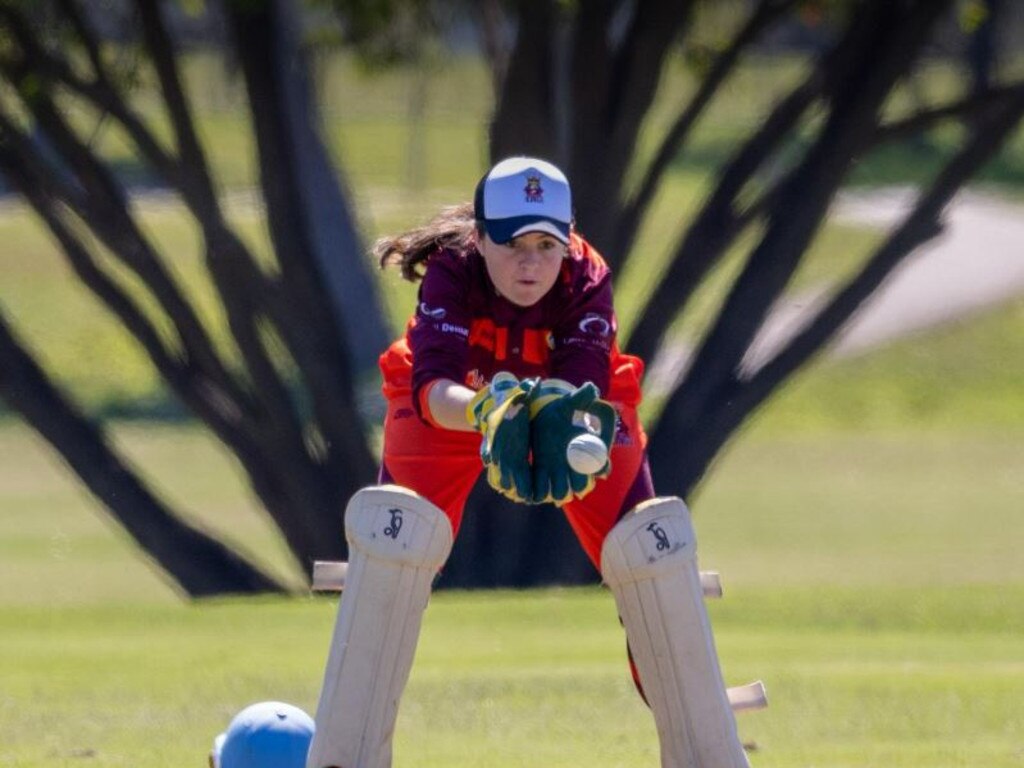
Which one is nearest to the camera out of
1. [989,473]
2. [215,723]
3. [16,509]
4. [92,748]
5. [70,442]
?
[92,748]

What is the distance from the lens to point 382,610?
17.7 ft

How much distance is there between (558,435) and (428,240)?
1.04m

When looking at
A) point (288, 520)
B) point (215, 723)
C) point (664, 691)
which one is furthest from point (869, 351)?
point (664, 691)

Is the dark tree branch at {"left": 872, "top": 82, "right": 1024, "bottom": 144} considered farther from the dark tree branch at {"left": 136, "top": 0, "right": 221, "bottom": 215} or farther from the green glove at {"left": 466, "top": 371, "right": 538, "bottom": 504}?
the green glove at {"left": 466, "top": 371, "right": 538, "bottom": 504}

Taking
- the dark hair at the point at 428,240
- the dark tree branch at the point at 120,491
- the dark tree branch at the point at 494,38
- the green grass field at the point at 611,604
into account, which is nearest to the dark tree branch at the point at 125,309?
the dark tree branch at the point at 120,491

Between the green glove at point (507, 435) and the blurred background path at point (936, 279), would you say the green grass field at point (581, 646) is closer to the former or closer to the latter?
the green glove at point (507, 435)

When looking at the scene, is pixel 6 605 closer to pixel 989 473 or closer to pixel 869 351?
pixel 989 473

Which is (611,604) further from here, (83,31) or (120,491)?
(83,31)

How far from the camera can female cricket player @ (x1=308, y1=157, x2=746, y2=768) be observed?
17.4 feet

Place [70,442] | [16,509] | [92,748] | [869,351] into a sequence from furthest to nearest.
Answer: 1. [869,351]
2. [16,509]
3. [70,442]
4. [92,748]

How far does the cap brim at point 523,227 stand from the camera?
18.4 feet

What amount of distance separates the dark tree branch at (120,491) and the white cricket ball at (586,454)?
9631 millimetres

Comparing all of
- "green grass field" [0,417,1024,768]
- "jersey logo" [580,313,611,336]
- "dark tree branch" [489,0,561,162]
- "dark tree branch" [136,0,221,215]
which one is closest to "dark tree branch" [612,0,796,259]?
"dark tree branch" [489,0,561,162]

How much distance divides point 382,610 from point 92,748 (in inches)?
81.5
